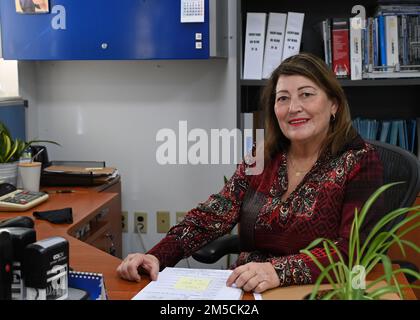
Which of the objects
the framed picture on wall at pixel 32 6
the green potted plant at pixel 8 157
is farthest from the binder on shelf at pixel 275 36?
the green potted plant at pixel 8 157

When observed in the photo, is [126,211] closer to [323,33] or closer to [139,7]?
[139,7]

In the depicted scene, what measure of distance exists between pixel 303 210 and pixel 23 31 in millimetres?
1737

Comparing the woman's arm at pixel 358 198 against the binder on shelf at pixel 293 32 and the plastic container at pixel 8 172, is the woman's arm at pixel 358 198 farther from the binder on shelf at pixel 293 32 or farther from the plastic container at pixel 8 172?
the plastic container at pixel 8 172

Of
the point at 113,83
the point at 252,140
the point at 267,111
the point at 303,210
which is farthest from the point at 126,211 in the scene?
the point at 303,210

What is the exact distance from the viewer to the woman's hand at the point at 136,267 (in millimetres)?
1235

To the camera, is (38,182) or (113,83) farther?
(113,83)

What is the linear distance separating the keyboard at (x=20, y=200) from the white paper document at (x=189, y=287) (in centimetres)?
90

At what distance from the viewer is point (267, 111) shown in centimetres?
176

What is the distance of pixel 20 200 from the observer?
198 centimetres

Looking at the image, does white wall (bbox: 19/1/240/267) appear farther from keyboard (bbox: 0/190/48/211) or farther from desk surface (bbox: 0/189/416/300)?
keyboard (bbox: 0/190/48/211)

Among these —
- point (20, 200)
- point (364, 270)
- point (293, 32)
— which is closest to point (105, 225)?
point (20, 200)

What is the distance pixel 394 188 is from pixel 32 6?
188cm

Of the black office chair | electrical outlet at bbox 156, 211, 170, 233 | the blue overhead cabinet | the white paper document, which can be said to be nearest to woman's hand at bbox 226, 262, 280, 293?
the white paper document

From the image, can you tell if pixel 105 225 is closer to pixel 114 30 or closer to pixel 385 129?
pixel 114 30
